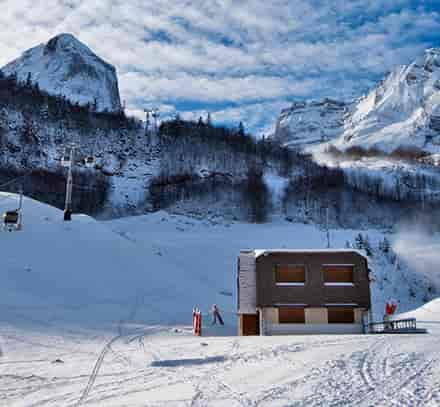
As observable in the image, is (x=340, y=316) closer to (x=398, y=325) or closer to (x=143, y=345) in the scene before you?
(x=398, y=325)

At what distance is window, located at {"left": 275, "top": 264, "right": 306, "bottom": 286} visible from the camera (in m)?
20.1

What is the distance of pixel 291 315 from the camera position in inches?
784

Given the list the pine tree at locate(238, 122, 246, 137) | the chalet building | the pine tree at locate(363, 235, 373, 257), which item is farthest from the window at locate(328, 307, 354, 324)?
the pine tree at locate(238, 122, 246, 137)

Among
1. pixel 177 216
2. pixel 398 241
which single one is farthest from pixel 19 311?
pixel 398 241

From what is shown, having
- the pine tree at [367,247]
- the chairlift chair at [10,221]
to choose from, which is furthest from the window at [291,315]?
the pine tree at [367,247]

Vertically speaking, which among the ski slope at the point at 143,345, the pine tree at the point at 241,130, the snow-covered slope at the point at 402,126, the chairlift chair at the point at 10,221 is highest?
the snow-covered slope at the point at 402,126

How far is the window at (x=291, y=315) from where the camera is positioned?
19.8 meters

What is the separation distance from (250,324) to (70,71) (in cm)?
13564

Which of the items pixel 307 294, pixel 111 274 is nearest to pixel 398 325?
pixel 307 294

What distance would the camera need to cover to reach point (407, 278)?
127 feet

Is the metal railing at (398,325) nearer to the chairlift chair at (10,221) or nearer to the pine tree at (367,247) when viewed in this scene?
the pine tree at (367,247)

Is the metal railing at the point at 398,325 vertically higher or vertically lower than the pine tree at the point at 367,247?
lower

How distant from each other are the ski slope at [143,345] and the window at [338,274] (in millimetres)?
5184

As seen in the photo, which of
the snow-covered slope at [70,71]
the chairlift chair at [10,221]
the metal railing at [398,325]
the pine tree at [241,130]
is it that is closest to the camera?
the metal railing at [398,325]
